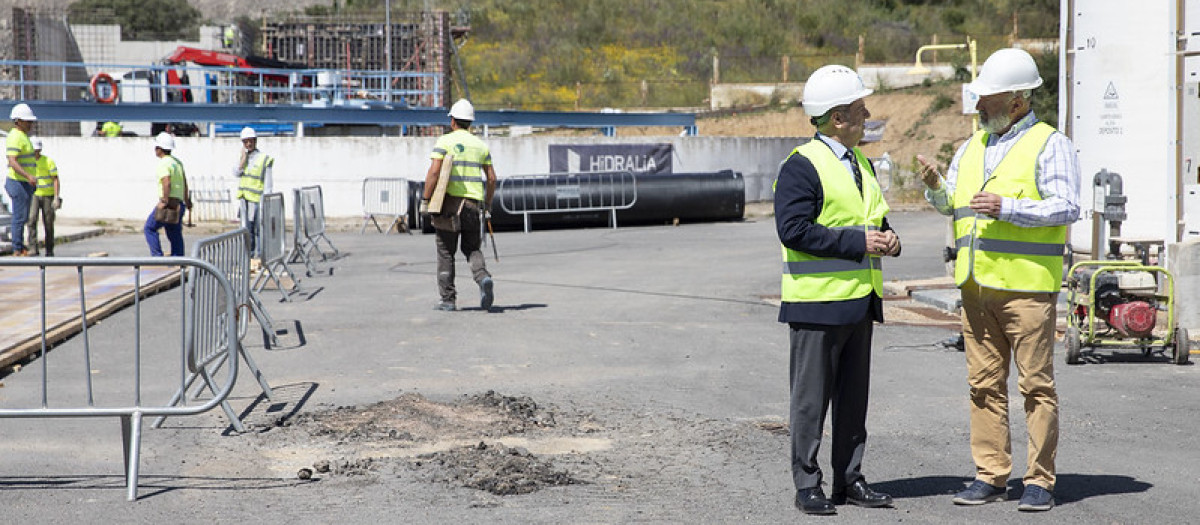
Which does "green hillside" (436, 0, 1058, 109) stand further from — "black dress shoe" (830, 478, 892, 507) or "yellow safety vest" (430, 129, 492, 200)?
"black dress shoe" (830, 478, 892, 507)

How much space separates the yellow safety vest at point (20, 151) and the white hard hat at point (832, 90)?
585 inches

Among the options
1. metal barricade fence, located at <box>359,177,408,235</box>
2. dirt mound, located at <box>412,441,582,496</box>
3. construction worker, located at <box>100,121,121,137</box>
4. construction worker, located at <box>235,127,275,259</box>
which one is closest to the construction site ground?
dirt mound, located at <box>412,441,582,496</box>

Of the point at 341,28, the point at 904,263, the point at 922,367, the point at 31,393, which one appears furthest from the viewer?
the point at 341,28

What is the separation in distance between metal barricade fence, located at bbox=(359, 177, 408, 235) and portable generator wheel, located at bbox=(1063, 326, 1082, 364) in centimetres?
1906

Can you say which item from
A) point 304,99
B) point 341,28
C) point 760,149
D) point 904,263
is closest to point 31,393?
point 904,263

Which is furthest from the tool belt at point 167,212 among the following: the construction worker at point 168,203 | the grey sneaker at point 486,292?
the grey sneaker at point 486,292

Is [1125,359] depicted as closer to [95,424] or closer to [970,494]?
[970,494]

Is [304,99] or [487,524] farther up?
→ [304,99]

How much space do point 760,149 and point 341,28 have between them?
28.8 m

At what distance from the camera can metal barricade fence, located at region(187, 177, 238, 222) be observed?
2712 centimetres

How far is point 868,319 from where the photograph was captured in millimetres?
5309

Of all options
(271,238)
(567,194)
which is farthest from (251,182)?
(567,194)

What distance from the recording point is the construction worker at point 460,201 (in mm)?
12203

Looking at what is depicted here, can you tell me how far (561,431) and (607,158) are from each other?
22.3m
